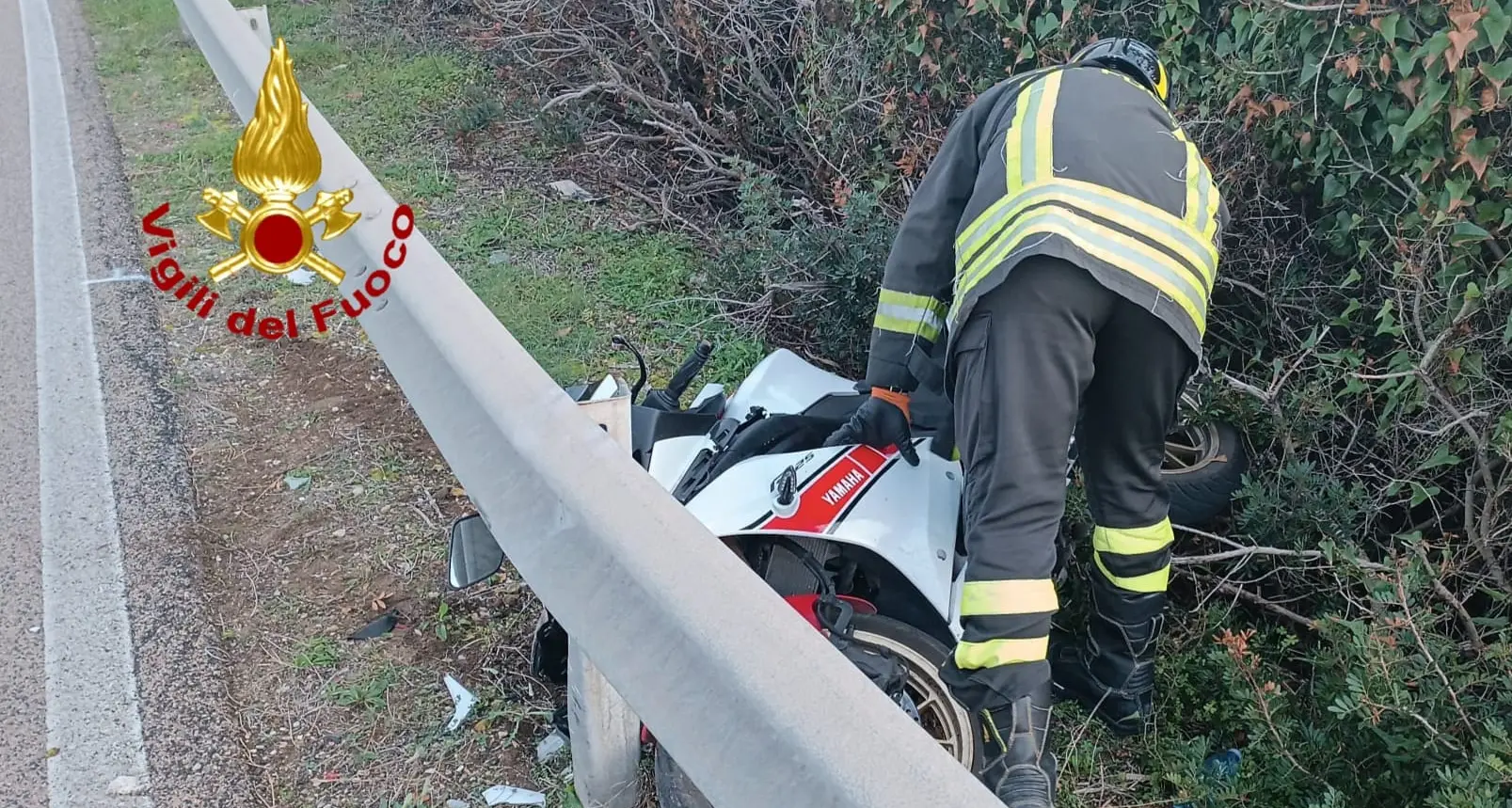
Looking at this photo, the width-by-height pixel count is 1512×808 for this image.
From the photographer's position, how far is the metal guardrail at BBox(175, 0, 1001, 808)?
4.07 ft

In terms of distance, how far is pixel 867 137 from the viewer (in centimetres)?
472

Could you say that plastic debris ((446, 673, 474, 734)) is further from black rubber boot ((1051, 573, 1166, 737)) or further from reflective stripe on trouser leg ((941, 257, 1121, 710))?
black rubber boot ((1051, 573, 1166, 737))

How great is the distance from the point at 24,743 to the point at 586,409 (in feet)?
4.73

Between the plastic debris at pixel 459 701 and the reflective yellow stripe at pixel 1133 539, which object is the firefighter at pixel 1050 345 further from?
the plastic debris at pixel 459 701

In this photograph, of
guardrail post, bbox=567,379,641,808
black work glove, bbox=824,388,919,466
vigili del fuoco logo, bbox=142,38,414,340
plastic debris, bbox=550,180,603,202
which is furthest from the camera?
plastic debris, bbox=550,180,603,202

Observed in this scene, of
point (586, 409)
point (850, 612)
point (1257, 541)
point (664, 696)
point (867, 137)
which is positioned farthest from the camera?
point (867, 137)

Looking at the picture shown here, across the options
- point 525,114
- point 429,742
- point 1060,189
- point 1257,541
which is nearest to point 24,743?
point 429,742

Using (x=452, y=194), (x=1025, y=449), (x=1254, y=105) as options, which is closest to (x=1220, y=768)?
(x=1025, y=449)

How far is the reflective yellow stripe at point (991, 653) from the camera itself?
89.4 inches

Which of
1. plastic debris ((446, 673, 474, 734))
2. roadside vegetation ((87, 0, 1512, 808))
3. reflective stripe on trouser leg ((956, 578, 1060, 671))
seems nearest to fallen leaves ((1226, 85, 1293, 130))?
roadside vegetation ((87, 0, 1512, 808))

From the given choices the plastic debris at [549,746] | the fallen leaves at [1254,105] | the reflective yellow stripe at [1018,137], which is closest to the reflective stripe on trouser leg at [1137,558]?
the reflective yellow stripe at [1018,137]

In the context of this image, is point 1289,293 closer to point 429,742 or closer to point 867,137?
point 867,137

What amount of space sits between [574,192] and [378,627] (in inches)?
130

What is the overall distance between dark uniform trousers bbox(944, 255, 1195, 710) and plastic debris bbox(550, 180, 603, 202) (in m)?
3.39
